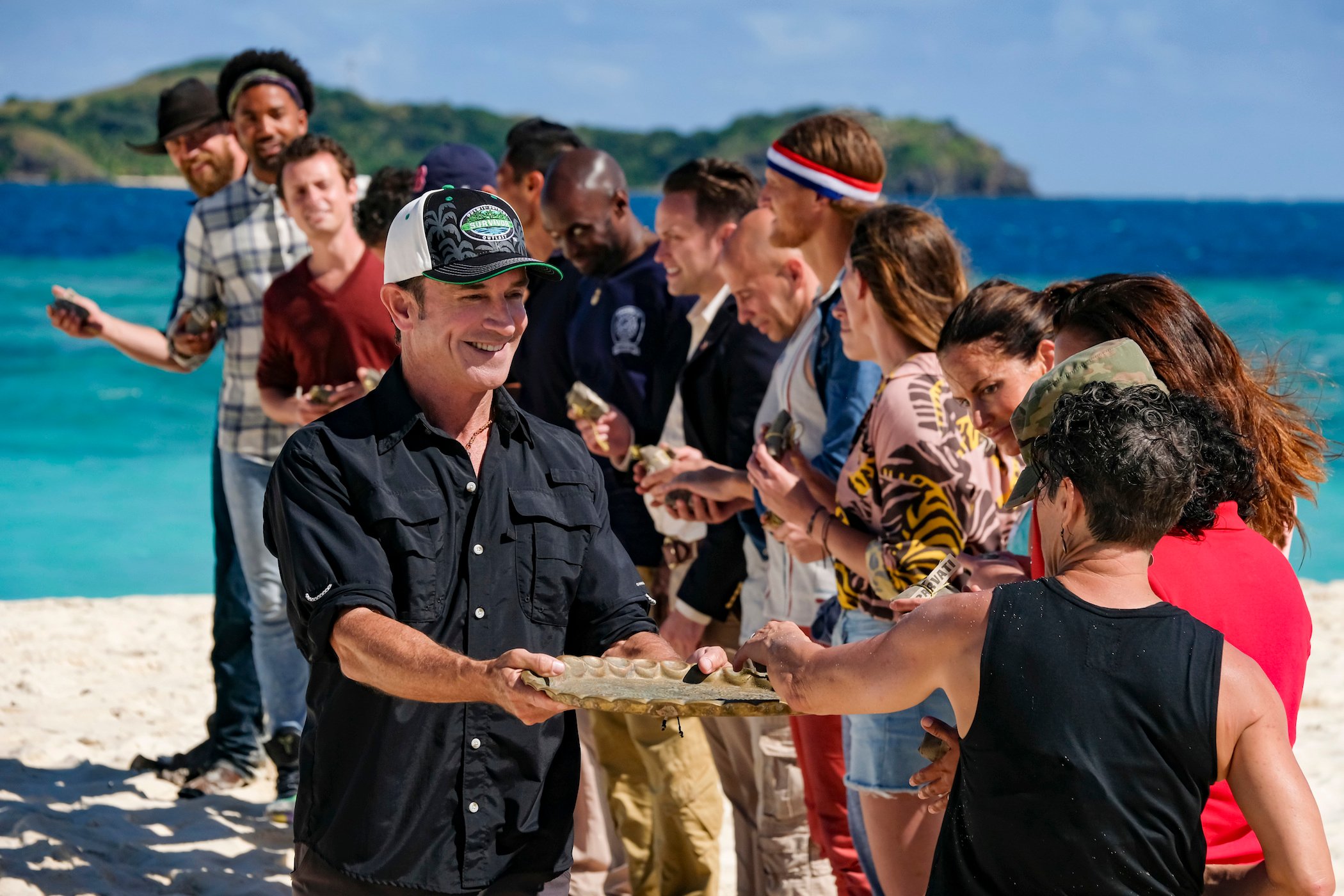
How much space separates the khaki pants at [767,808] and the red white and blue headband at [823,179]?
158cm

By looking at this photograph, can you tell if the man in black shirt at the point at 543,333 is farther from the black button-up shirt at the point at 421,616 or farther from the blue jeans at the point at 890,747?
the black button-up shirt at the point at 421,616

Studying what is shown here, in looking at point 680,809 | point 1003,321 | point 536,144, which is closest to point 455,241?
point 1003,321

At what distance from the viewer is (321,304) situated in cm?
529

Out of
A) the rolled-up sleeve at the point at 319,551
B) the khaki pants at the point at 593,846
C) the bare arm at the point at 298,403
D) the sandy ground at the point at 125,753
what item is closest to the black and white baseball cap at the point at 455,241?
the rolled-up sleeve at the point at 319,551

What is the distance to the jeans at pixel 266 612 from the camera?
5504mm

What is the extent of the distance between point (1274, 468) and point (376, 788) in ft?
6.43

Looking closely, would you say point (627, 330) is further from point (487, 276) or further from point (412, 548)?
point (412, 548)

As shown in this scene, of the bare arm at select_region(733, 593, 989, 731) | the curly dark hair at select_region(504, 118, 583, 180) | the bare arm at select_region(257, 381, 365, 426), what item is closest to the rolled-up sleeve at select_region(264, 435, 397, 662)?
the bare arm at select_region(733, 593, 989, 731)

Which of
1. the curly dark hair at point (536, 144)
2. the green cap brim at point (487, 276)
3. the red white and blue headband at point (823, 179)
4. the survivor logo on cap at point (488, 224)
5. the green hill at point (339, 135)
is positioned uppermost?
the green hill at point (339, 135)

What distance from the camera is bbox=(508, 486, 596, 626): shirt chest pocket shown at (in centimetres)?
285

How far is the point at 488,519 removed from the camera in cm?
281

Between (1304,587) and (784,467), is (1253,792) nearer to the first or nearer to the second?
(784,467)

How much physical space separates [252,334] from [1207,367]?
434cm

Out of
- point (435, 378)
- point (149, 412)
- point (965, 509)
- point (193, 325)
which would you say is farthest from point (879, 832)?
point (149, 412)
